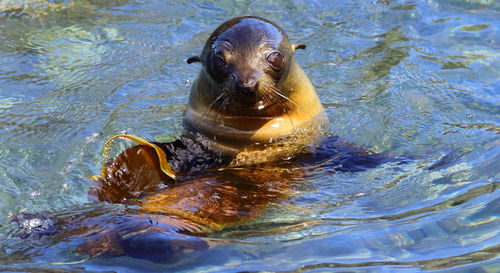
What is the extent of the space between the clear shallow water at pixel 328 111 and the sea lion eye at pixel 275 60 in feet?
2.42

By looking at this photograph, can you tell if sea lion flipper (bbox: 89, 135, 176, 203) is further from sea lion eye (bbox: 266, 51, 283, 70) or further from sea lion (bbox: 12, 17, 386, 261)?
sea lion eye (bbox: 266, 51, 283, 70)

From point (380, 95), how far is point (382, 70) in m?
0.60

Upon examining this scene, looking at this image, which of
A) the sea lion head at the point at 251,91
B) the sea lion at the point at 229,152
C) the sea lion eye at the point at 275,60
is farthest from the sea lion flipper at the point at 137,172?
the sea lion eye at the point at 275,60

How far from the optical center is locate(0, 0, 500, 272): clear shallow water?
3.48m

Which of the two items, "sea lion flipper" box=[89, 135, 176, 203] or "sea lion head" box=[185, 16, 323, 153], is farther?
"sea lion head" box=[185, 16, 323, 153]

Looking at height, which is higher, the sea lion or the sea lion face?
the sea lion face

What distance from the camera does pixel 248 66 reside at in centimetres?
447

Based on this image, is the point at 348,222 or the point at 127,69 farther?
the point at 127,69

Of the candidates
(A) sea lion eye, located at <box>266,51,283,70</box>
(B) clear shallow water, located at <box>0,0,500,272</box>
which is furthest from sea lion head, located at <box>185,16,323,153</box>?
(B) clear shallow water, located at <box>0,0,500,272</box>

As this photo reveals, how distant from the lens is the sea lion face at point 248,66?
4441mm

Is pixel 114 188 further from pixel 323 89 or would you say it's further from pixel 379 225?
pixel 323 89

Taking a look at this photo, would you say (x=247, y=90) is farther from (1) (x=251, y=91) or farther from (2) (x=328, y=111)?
(2) (x=328, y=111)

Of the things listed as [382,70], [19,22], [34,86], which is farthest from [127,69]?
[382,70]

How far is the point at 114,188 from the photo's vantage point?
436 cm
